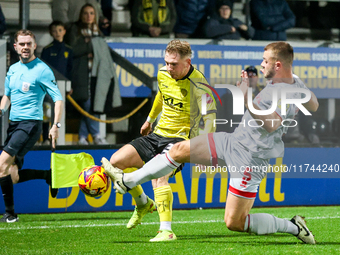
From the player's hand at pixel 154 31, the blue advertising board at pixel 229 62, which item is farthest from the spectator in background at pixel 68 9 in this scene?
the player's hand at pixel 154 31

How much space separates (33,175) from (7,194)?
2.75ft

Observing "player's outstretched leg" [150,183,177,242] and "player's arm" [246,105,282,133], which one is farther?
"player's outstretched leg" [150,183,177,242]

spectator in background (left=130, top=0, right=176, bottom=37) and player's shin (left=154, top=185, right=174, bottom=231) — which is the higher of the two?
spectator in background (left=130, top=0, right=176, bottom=37)

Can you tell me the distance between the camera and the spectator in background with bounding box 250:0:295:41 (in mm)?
10891

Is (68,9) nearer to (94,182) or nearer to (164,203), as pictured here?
(94,182)

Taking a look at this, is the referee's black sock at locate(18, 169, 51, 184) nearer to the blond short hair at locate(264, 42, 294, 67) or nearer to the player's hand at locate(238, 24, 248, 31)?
the blond short hair at locate(264, 42, 294, 67)

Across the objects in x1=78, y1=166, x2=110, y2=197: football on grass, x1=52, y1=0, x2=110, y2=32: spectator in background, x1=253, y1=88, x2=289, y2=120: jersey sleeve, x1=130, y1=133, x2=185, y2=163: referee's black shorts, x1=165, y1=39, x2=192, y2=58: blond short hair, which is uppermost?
x1=52, y1=0, x2=110, y2=32: spectator in background

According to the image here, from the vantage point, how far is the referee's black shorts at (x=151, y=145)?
220 inches

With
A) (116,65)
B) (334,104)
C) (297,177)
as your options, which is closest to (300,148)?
(297,177)

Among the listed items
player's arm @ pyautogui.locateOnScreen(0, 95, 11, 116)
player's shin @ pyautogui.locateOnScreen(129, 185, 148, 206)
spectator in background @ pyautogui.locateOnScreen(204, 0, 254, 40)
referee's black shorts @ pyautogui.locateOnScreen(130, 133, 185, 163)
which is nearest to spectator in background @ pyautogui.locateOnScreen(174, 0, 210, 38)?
spectator in background @ pyautogui.locateOnScreen(204, 0, 254, 40)

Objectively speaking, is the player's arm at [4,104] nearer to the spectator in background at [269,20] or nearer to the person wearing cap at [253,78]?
the person wearing cap at [253,78]

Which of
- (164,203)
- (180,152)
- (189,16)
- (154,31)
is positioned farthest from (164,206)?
(189,16)

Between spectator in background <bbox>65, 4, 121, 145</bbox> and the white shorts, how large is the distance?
4.51 m

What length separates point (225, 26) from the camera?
10.4 m
